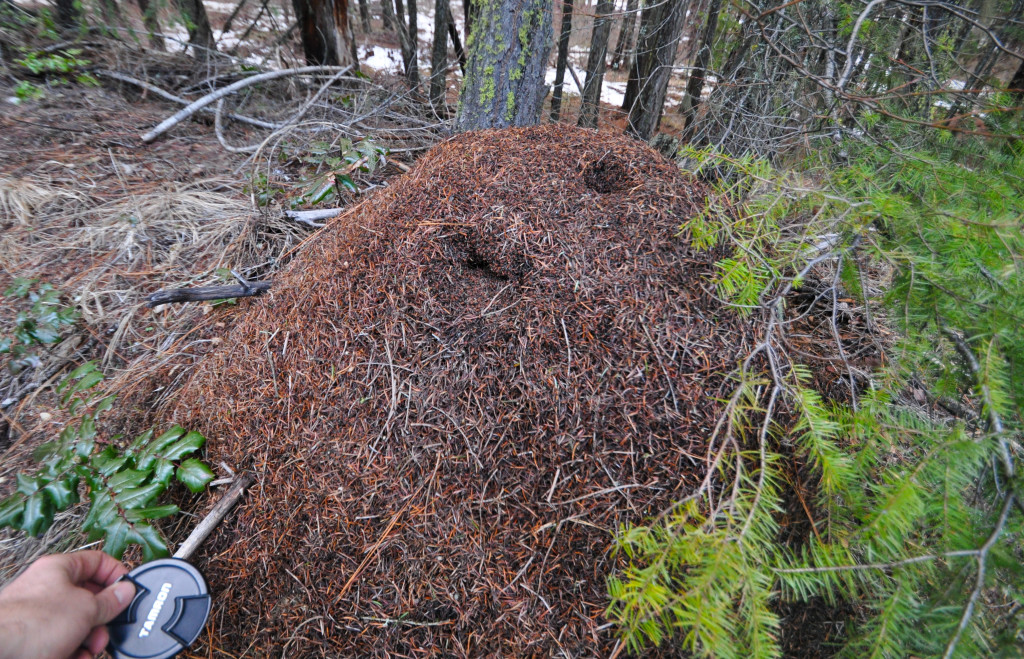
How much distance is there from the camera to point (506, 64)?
9.30ft

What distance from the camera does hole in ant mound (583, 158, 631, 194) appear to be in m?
2.06

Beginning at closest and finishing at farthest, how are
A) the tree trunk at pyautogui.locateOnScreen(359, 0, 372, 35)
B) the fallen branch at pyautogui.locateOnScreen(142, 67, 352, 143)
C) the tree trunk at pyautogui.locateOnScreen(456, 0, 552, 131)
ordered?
1. the tree trunk at pyautogui.locateOnScreen(456, 0, 552, 131)
2. the fallen branch at pyautogui.locateOnScreen(142, 67, 352, 143)
3. the tree trunk at pyautogui.locateOnScreen(359, 0, 372, 35)

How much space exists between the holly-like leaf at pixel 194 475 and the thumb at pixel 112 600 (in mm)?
353

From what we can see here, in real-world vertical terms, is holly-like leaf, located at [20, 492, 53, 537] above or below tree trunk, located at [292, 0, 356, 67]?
below

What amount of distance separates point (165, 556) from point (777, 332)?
2.34m

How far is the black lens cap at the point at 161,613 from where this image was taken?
4.51 feet

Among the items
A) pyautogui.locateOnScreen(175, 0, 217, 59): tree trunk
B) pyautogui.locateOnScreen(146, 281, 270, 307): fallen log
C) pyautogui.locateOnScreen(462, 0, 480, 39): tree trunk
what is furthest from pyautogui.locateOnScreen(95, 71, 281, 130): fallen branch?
pyautogui.locateOnScreen(146, 281, 270, 307): fallen log

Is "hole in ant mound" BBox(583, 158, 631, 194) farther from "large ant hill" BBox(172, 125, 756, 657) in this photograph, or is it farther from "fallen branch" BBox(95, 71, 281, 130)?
"fallen branch" BBox(95, 71, 281, 130)

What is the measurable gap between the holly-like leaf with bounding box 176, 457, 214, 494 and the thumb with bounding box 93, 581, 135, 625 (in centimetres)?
35

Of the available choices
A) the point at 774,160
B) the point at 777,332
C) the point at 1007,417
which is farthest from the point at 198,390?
the point at 774,160

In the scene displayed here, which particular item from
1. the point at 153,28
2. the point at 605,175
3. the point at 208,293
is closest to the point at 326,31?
the point at 153,28

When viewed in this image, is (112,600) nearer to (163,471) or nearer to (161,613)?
(161,613)

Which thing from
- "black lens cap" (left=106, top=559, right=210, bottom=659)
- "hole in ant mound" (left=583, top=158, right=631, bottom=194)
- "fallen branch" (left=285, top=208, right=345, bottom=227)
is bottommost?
"black lens cap" (left=106, top=559, right=210, bottom=659)

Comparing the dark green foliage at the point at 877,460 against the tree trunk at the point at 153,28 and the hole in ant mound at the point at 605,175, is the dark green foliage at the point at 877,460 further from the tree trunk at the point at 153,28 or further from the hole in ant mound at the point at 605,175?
the tree trunk at the point at 153,28
